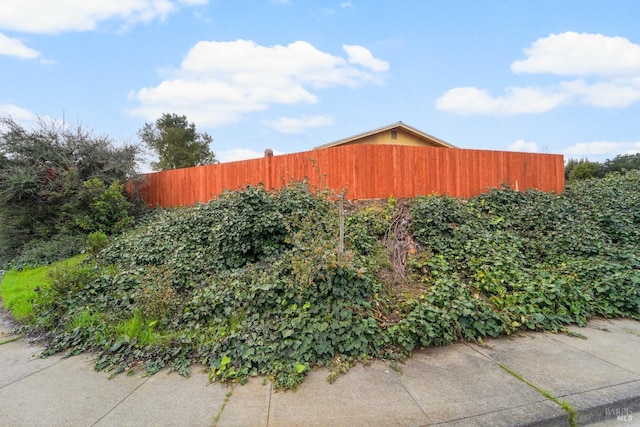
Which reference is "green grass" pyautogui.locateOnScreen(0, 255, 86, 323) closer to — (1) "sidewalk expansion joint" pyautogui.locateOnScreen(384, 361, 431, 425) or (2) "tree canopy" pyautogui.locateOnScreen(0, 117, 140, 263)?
(2) "tree canopy" pyautogui.locateOnScreen(0, 117, 140, 263)

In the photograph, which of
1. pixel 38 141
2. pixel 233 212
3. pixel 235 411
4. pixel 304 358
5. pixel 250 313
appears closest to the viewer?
pixel 235 411

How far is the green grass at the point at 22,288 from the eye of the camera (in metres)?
4.38

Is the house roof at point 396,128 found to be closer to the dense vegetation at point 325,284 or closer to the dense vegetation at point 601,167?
the dense vegetation at point 325,284

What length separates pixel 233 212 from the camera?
4.89 metres

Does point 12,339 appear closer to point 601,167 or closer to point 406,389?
point 406,389

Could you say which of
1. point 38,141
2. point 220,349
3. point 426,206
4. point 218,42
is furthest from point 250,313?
point 38,141

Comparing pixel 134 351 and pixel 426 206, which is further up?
pixel 426 206

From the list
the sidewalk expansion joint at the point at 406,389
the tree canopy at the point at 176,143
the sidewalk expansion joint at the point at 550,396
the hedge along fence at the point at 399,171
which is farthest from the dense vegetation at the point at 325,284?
the tree canopy at the point at 176,143

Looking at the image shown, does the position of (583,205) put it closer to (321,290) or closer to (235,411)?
(321,290)

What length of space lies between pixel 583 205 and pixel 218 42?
9535mm

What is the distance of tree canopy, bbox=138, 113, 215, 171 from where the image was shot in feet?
77.1

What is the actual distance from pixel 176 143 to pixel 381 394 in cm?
2548

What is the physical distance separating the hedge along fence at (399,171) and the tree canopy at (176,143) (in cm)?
1639

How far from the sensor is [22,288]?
540cm
